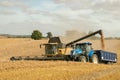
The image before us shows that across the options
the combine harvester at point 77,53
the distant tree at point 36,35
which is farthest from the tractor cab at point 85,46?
the distant tree at point 36,35

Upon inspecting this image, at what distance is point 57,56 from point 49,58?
1.14m

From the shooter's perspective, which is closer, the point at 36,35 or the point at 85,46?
the point at 85,46

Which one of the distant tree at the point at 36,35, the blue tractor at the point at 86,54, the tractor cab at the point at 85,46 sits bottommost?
the blue tractor at the point at 86,54

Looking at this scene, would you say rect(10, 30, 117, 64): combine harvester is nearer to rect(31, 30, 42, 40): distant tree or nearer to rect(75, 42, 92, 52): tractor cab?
rect(75, 42, 92, 52): tractor cab

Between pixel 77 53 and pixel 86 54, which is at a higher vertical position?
pixel 77 53

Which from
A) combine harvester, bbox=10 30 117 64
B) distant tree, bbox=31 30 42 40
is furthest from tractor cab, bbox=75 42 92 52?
distant tree, bbox=31 30 42 40

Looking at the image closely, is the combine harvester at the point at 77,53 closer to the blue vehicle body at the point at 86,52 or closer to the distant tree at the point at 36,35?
the blue vehicle body at the point at 86,52

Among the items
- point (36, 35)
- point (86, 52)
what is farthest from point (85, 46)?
point (36, 35)

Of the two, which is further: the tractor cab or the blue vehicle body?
the tractor cab

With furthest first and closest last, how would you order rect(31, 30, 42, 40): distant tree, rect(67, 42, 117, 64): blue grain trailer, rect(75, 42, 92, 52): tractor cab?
rect(31, 30, 42, 40): distant tree < rect(75, 42, 92, 52): tractor cab < rect(67, 42, 117, 64): blue grain trailer

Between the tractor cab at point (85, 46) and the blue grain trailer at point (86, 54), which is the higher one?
the tractor cab at point (85, 46)

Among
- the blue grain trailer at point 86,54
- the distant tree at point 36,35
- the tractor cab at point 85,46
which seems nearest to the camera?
the blue grain trailer at point 86,54

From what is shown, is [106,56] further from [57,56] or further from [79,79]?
[79,79]

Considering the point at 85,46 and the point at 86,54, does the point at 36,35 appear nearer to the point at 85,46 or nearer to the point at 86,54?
the point at 85,46
